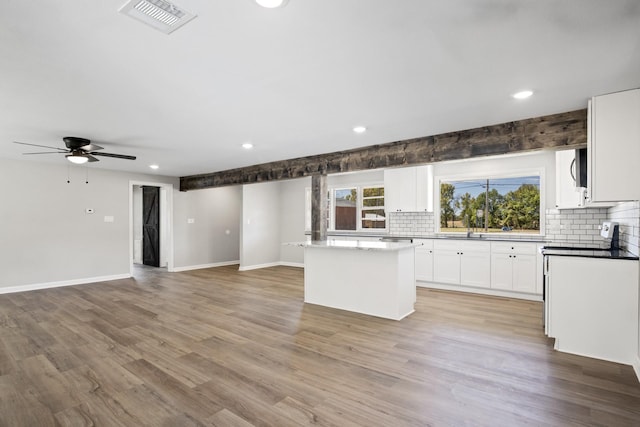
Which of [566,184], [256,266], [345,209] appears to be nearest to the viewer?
[566,184]

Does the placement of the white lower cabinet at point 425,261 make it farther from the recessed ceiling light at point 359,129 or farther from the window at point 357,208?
the recessed ceiling light at point 359,129

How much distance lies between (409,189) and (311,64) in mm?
4575

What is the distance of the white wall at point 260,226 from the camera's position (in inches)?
326

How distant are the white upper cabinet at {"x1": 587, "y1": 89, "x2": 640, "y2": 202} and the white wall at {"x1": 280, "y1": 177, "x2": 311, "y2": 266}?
646 cm

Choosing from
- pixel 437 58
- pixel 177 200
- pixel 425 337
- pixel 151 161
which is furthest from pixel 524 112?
pixel 177 200

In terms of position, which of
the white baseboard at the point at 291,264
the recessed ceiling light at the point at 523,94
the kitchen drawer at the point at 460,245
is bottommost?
the white baseboard at the point at 291,264

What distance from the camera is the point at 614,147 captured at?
2781 millimetres

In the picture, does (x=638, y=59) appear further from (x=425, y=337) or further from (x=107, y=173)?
(x=107, y=173)

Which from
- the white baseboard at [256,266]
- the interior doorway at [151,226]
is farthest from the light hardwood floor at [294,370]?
the interior doorway at [151,226]

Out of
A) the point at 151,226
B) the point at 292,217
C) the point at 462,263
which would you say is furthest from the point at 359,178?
the point at 151,226

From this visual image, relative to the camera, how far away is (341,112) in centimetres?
336

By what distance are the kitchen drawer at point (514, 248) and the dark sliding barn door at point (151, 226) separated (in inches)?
313

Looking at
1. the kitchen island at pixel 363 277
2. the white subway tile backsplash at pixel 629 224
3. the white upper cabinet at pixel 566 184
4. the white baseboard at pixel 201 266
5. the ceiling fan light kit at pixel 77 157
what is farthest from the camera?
the white baseboard at pixel 201 266

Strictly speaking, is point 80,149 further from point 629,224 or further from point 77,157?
point 629,224
